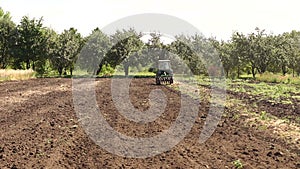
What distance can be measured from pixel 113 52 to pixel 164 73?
27388 mm

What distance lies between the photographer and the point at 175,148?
819 centimetres

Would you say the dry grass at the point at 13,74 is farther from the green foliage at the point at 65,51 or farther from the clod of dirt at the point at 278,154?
the clod of dirt at the point at 278,154

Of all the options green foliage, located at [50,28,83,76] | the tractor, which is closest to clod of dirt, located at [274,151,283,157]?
the tractor

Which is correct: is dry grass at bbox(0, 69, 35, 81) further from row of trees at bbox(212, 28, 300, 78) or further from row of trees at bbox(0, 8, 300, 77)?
row of trees at bbox(212, 28, 300, 78)

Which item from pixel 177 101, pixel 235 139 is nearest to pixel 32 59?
pixel 177 101

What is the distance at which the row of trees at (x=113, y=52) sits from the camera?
4838 centimetres

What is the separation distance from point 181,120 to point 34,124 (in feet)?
14.6

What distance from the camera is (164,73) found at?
81.6ft

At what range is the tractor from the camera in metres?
24.5

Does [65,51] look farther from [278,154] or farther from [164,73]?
[278,154]

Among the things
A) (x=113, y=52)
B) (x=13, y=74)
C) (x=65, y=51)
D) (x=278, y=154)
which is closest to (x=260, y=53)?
(x=113, y=52)

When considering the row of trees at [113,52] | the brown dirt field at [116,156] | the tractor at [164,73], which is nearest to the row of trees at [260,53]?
the row of trees at [113,52]

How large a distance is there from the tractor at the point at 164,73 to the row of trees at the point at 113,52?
22.1m

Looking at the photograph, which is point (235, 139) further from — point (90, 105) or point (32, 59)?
point (32, 59)
